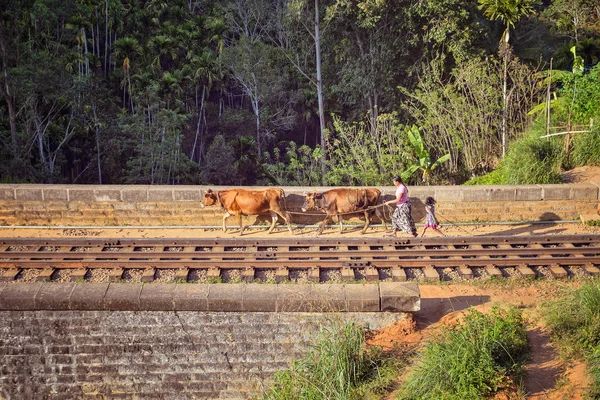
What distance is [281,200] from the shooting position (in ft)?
40.8

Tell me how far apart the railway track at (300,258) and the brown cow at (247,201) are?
0.90m

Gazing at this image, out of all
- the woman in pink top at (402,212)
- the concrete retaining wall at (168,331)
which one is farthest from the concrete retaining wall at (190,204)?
the concrete retaining wall at (168,331)

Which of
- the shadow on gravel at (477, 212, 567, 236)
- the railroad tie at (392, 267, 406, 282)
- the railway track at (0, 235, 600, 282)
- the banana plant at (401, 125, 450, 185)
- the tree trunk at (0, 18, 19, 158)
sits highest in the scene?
the tree trunk at (0, 18, 19, 158)

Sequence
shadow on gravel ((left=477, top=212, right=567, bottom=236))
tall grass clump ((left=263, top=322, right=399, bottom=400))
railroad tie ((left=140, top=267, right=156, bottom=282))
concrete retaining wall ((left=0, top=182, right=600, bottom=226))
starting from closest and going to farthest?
tall grass clump ((left=263, top=322, right=399, bottom=400)) < railroad tie ((left=140, top=267, right=156, bottom=282)) < shadow on gravel ((left=477, top=212, right=567, bottom=236)) < concrete retaining wall ((left=0, top=182, right=600, bottom=226))

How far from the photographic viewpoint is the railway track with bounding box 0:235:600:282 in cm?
1031

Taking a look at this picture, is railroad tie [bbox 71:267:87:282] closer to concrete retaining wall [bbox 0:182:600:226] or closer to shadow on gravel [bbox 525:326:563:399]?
concrete retaining wall [bbox 0:182:600:226]

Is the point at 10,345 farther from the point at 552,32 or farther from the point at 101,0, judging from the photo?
the point at 101,0

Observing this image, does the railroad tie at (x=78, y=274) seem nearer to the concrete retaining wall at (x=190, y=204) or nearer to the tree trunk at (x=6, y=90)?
the concrete retaining wall at (x=190, y=204)

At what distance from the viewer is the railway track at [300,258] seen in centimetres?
1031

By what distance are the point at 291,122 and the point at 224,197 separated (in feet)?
83.1

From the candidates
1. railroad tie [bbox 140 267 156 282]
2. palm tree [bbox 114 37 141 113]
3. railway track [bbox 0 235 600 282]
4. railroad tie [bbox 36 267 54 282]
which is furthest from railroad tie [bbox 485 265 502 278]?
palm tree [bbox 114 37 141 113]

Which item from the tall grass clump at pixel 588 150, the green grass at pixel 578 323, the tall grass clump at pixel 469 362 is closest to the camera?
the tall grass clump at pixel 469 362

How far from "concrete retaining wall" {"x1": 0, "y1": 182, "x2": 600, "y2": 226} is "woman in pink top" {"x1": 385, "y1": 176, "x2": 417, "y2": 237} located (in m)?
1.07

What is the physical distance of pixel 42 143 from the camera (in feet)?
104
